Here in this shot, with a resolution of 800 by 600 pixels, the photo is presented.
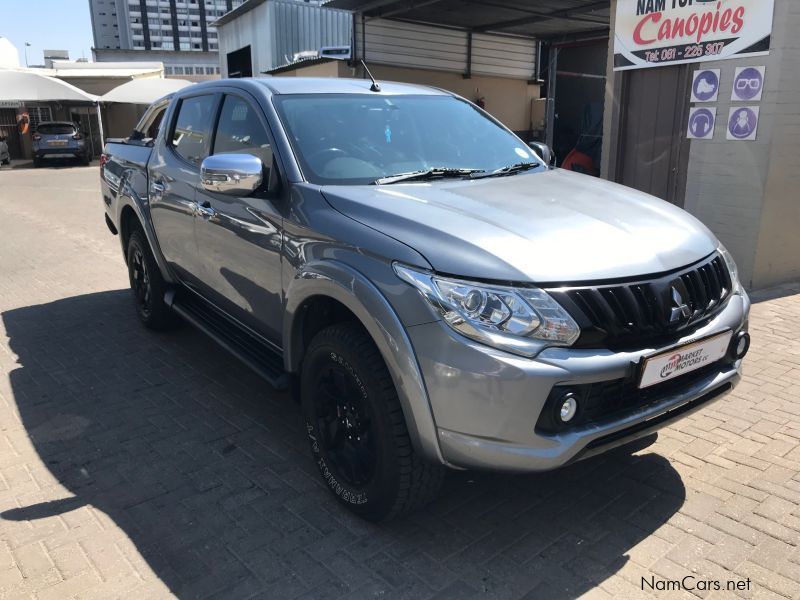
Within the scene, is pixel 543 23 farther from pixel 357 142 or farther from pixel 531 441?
pixel 531 441

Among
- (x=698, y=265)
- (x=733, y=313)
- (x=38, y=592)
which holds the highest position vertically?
(x=698, y=265)

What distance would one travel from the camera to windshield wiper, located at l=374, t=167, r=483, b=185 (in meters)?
3.19

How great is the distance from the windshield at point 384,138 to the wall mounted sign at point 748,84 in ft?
11.2

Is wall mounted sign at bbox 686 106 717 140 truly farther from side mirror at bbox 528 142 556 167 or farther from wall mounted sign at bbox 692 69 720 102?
side mirror at bbox 528 142 556 167

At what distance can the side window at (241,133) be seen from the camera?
11.1 feet

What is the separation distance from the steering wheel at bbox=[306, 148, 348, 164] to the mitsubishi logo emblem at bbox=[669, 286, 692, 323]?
66.3 inches

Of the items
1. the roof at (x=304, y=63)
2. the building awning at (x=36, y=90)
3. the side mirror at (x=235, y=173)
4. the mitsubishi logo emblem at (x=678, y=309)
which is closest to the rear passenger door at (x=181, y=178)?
the side mirror at (x=235, y=173)

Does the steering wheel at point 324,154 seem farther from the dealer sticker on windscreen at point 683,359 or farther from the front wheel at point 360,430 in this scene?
the dealer sticker on windscreen at point 683,359

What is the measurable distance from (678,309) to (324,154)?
5.82 feet

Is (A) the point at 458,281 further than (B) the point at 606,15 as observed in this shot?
No

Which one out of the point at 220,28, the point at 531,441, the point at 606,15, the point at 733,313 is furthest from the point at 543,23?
the point at 531,441

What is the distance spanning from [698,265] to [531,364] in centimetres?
100

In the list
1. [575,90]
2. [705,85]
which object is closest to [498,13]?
[575,90]

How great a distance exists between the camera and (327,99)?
362 centimetres
